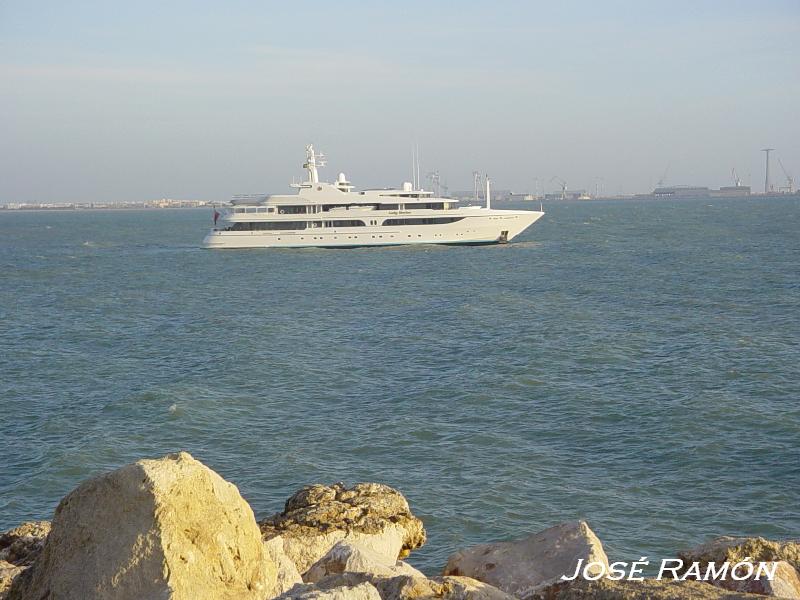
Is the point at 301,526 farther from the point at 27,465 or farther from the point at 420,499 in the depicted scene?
the point at 27,465

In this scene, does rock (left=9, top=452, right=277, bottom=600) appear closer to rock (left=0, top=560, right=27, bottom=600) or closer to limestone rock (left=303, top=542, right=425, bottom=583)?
rock (left=0, top=560, right=27, bottom=600)

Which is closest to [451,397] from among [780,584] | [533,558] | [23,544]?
[533,558]

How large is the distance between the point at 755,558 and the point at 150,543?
4.18m

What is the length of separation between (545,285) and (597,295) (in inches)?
186

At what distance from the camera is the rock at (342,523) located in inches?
320

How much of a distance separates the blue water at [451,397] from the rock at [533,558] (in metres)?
3.94

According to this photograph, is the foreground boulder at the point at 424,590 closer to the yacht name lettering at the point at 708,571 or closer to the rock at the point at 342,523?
the yacht name lettering at the point at 708,571

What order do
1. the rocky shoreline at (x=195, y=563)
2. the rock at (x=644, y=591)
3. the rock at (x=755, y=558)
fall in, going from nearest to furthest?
the rock at (x=644, y=591) → the rocky shoreline at (x=195, y=563) → the rock at (x=755, y=558)

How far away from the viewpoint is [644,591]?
5016mm

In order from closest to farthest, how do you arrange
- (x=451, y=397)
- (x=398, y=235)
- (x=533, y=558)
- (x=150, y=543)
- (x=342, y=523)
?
(x=150, y=543)
(x=533, y=558)
(x=342, y=523)
(x=451, y=397)
(x=398, y=235)

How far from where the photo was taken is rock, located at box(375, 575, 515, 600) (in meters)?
5.23

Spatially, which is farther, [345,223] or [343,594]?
[345,223]

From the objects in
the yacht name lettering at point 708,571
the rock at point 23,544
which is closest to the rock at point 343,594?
the yacht name lettering at point 708,571

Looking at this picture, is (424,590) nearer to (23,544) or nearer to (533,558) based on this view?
(533,558)
